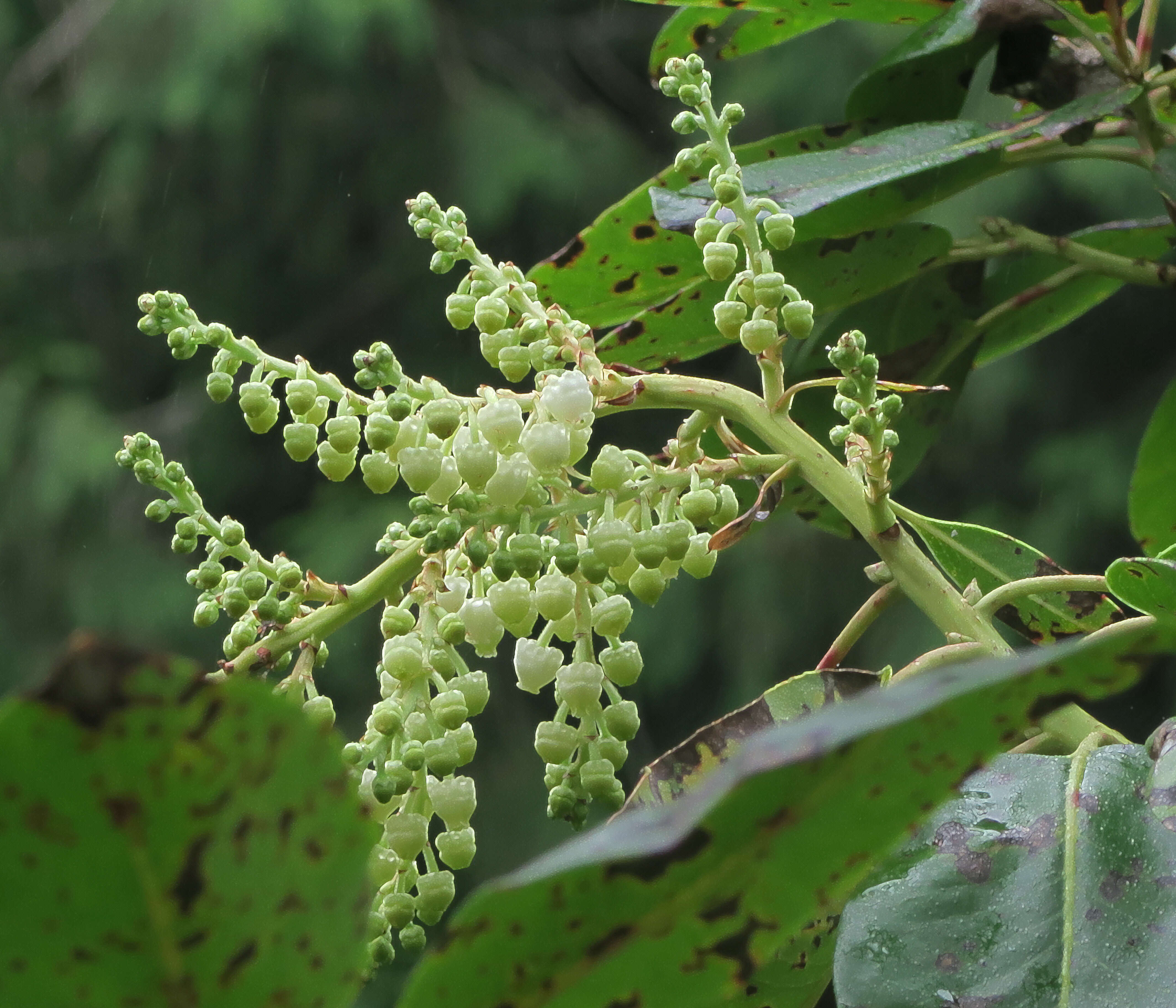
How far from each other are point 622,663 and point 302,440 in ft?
0.45

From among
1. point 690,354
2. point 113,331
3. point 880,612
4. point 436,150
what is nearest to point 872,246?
point 690,354

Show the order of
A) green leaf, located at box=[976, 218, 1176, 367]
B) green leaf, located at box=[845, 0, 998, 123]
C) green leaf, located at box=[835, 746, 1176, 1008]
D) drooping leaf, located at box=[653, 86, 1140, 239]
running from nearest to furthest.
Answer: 1. green leaf, located at box=[835, 746, 1176, 1008]
2. drooping leaf, located at box=[653, 86, 1140, 239]
3. green leaf, located at box=[845, 0, 998, 123]
4. green leaf, located at box=[976, 218, 1176, 367]

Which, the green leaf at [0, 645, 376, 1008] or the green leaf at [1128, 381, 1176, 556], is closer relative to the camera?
the green leaf at [0, 645, 376, 1008]

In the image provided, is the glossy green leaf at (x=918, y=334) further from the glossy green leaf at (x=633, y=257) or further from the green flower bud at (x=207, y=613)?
the green flower bud at (x=207, y=613)

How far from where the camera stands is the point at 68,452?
138 inches

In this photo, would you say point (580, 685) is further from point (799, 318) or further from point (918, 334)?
point (918, 334)

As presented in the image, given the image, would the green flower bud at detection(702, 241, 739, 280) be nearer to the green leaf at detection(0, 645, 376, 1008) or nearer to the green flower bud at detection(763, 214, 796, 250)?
the green flower bud at detection(763, 214, 796, 250)

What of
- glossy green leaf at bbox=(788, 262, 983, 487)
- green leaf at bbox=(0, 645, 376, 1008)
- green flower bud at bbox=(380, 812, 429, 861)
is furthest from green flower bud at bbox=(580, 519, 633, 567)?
glossy green leaf at bbox=(788, 262, 983, 487)

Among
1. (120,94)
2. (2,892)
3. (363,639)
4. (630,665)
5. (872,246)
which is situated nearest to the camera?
(2,892)

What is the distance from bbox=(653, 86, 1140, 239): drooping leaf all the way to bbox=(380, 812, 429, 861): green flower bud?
256 millimetres

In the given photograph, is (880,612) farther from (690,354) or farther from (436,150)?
(436,150)

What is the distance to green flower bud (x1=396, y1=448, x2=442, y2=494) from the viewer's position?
409mm

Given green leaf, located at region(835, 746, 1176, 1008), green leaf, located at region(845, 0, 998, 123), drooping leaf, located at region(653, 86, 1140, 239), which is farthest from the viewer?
green leaf, located at region(845, 0, 998, 123)

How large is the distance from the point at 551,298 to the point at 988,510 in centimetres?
247
